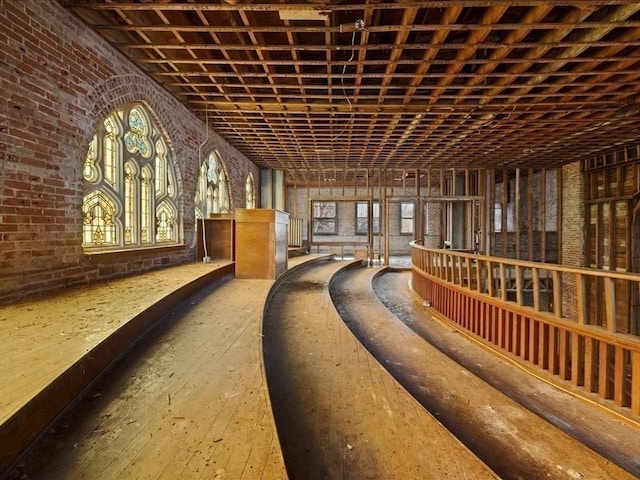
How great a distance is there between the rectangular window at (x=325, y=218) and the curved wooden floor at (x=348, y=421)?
10.9 m

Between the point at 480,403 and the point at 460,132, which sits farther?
the point at 460,132

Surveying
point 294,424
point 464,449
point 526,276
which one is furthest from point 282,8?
point 526,276

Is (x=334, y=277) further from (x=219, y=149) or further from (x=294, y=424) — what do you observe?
(x=294, y=424)

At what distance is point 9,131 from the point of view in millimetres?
2498

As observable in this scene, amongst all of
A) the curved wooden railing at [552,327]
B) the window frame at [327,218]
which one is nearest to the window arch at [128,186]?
the curved wooden railing at [552,327]

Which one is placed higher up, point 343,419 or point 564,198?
point 564,198

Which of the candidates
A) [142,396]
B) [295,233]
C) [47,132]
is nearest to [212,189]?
[295,233]

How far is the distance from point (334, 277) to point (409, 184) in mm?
8211

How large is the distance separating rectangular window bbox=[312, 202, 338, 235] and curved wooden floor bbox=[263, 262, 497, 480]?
1089 cm

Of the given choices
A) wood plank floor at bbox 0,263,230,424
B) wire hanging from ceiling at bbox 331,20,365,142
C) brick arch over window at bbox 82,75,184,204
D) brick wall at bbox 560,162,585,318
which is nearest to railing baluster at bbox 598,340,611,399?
wire hanging from ceiling at bbox 331,20,365,142

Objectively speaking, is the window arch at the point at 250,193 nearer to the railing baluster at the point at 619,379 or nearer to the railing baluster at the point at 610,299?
the railing baluster at the point at 610,299

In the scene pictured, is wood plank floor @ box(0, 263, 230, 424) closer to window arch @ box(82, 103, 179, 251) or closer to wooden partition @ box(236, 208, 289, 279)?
window arch @ box(82, 103, 179, 251)

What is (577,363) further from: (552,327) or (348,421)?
(348,421)

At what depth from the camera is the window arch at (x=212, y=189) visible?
6.39m
